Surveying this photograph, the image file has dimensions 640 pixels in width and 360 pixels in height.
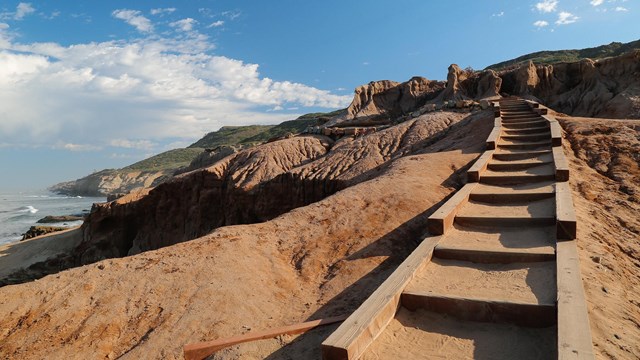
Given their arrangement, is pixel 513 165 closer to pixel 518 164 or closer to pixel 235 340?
pixel 518 164

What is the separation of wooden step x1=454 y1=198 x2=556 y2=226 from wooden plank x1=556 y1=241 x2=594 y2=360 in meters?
1.11

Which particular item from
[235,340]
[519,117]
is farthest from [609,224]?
[519,117]

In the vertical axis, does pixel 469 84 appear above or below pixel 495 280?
above

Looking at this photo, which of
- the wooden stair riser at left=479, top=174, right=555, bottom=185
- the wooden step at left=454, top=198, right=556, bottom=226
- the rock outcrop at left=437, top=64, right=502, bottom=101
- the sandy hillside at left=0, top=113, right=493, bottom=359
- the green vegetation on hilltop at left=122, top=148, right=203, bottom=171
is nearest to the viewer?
the sandy hillside at left=0, top=113, right=493, bottom=359

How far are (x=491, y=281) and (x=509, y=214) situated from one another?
1.79 metres

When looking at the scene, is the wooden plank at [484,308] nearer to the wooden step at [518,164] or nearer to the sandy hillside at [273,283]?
the sandy hillside at [273,283]

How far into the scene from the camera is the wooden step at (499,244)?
3830 millimetres

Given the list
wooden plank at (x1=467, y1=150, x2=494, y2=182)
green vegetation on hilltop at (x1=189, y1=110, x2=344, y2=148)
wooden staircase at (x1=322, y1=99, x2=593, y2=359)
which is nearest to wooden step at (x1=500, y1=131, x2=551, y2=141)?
wooden plank at (x1=467, y1=150, x2=494, y2=182)

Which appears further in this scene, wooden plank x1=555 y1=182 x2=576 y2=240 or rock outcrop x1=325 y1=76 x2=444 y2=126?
rock outcrop x1=325 y1=76 x2=444 y2=126

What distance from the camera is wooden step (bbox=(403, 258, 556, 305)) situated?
315 centimetres

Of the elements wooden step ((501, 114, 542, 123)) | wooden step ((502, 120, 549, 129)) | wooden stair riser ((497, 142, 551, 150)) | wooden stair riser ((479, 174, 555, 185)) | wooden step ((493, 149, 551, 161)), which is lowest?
wooden stair riser ((479, 174, 555, 185))

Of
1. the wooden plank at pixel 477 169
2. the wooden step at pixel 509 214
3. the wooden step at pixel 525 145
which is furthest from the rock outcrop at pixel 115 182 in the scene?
the wooden step at pixel 509 214

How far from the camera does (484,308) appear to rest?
3.06 m

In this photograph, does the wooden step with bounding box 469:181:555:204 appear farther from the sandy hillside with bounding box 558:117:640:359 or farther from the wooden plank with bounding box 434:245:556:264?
the wooden plank with bounding box 434:245:556:264
